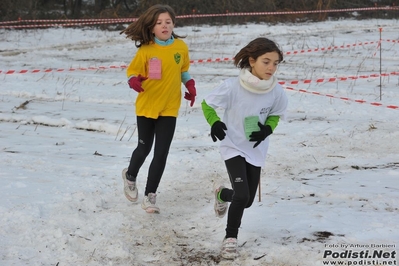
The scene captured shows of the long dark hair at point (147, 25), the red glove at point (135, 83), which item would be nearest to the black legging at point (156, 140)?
the red glove at point (135, 83)

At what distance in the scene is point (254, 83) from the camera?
15.5ft

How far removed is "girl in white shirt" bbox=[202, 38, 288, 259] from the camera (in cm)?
474

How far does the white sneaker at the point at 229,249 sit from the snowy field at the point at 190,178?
0.06 metres

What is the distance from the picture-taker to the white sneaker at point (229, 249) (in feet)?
15.4

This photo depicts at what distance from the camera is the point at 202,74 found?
1463 centimetres

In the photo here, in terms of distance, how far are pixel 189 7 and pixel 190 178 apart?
22.6 metres

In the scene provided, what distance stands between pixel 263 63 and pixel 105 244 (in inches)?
70.9

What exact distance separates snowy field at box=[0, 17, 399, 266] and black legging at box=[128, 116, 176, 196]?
1.25ft

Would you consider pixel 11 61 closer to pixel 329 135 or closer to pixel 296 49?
pixel 296 49

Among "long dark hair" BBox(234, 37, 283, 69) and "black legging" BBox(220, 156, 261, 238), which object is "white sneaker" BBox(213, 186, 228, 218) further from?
"long dark hair" BBox(234, 37, 283, 69)

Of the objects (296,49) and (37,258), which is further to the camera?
(296,49)

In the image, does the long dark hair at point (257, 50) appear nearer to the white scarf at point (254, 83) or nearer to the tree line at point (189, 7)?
the white scarf at point (254, 83)

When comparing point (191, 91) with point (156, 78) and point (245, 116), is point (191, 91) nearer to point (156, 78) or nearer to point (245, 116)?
point (156, 78)

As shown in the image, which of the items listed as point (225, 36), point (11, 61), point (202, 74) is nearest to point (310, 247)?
point (202, 74)
